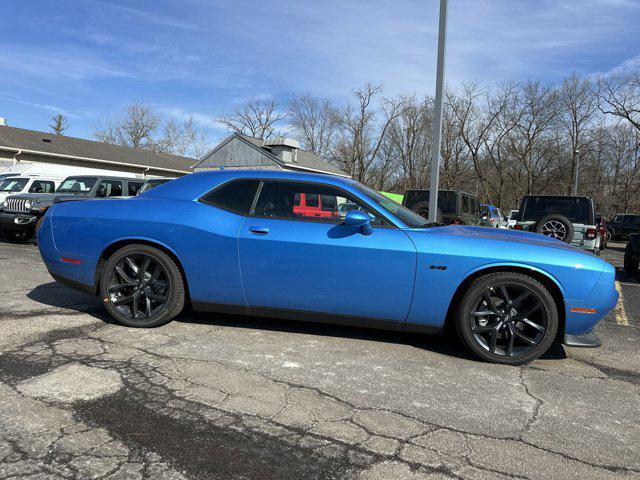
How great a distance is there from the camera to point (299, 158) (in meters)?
36.2

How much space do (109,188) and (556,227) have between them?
34.0 feet

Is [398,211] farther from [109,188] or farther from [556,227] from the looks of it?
[109,188]

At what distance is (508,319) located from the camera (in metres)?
3.70

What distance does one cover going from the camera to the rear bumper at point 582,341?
3.61 meters

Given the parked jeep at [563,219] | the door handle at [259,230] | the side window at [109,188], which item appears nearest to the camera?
the door handle at [259,230]

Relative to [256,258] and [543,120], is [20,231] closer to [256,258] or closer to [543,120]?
[256,258]

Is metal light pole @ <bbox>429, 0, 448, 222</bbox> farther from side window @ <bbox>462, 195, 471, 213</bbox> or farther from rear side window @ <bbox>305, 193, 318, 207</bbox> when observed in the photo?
side window @ <bbox>462, 195, 471, 213</bbox>

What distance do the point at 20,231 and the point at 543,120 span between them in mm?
44178

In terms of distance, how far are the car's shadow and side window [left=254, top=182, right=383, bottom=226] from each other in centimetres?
112

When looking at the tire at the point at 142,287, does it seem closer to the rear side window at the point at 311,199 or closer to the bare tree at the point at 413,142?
the rear side window at the point at 311,199

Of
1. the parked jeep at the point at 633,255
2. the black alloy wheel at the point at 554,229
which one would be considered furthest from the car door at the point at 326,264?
the parked jeep at the point at 633,255

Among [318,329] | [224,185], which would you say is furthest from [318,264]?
[224,185]

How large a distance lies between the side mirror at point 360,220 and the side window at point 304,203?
13 cm

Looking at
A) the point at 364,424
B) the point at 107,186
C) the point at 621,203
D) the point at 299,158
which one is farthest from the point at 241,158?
the point at 621,203
